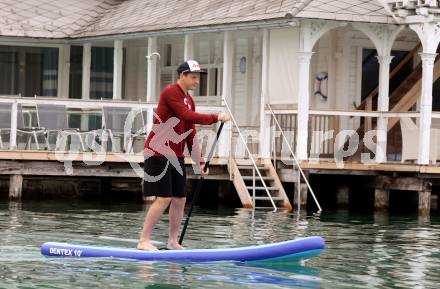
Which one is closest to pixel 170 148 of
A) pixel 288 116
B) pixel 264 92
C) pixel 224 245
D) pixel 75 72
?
pixel 224 245

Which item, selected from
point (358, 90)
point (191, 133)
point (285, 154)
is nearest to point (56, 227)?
point (191, 133)

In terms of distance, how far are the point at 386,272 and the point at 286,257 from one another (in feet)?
3.47

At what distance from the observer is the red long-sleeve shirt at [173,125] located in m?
13.1

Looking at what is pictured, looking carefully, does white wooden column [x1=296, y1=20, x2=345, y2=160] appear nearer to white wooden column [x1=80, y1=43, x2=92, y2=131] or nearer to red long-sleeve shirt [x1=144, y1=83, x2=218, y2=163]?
white wooden column [x1=80, y1=43, x2=92, y2=131]

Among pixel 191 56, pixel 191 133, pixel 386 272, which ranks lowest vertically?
pixel 386 272

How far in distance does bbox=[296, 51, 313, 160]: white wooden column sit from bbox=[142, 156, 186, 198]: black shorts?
10484 mm

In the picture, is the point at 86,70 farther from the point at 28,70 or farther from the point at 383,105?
the point at 383,105

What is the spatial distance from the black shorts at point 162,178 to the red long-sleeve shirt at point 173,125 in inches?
3.3

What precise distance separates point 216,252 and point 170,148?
124 centimetres

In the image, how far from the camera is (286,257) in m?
12.7

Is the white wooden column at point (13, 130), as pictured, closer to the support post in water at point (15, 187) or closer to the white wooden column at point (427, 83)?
the support post in water at point (15, 187)

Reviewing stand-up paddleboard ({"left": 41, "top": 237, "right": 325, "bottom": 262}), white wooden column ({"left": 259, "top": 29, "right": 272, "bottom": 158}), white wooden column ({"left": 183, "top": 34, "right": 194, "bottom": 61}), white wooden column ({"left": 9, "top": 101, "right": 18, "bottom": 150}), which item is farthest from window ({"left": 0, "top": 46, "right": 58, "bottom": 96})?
stand-up paddleboard ({"left": 41, "top": 237, "right": 325, "bottom": 262})

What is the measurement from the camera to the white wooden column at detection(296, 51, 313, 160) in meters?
23.7

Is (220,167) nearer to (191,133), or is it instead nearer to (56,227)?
(56,227)
